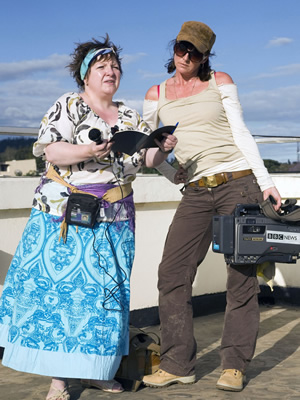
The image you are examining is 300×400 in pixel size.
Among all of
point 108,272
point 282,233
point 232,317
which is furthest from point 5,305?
point 282,233

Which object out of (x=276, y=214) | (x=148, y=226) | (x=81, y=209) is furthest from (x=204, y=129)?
(x=148, y=226)

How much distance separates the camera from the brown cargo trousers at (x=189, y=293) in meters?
4.35

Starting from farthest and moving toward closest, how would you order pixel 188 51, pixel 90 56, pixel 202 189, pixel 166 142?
pixel 202 189 < pixel 188 51 < pixel 90 56 < pixel 166 142

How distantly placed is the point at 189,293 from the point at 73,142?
1.19 m

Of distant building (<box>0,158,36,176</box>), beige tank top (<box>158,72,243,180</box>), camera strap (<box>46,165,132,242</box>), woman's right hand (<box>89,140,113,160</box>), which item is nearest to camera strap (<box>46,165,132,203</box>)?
camera strap (<box>46,165,132,242</box>)

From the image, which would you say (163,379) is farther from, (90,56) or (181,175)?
(90,56)

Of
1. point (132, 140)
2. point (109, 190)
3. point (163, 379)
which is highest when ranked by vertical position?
point (132, 140)

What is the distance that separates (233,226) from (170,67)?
1080mm

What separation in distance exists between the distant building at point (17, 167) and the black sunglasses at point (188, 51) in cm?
179

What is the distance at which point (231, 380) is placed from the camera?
14.0ft

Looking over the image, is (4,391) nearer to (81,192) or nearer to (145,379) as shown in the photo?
(145,379)

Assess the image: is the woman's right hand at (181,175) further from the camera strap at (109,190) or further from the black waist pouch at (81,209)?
the black waist pouch at (81,209)

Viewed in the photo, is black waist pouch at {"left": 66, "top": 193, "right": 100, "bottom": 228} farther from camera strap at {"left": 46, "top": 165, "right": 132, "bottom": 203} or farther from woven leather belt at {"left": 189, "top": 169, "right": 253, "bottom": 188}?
woven leather belt at {"left": 189, "top": 169, "right": 253, "bottom": 188}

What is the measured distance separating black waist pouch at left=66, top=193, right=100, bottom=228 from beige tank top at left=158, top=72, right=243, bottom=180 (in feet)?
2.47
